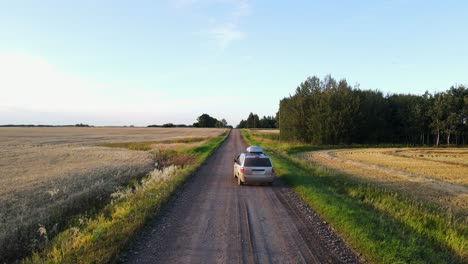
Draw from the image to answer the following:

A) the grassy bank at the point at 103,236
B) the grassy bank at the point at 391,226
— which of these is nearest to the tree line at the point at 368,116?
the grassy bank at the point at 391,226

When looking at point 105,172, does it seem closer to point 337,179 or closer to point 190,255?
point 337,179

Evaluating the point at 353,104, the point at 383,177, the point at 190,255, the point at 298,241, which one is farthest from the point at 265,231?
the point at 353,104

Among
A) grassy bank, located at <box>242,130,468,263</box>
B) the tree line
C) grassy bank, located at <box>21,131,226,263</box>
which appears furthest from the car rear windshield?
the tree line

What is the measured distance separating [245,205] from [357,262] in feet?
20.2

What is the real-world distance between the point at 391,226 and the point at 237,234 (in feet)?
14.6

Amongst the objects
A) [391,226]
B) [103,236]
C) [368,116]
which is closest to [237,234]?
[103,236]

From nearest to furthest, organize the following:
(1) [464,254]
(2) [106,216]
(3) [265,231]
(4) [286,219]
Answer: (1) [464,254]
(3) [265,231]
(4) [286,219]
(2) [106,216]

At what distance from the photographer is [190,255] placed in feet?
25.9

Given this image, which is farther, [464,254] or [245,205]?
[245,205]

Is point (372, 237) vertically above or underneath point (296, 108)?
underneath

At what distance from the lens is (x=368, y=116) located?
6091 centimetres

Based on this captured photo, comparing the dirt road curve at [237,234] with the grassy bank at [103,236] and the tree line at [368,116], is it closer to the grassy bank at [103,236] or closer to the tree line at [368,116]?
the grassy bank at [103,236]

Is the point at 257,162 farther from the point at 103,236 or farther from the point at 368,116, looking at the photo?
the point at 368,116

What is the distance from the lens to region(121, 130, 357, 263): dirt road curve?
7852 mm
